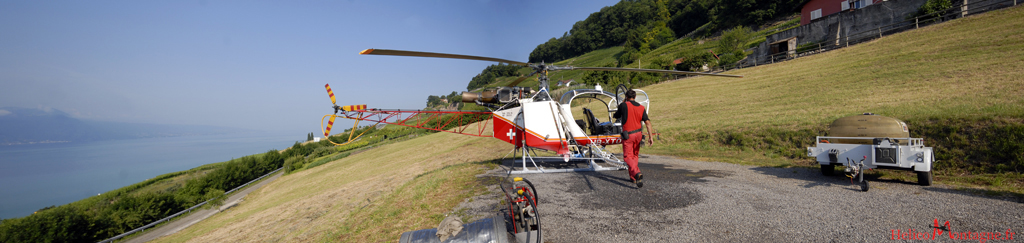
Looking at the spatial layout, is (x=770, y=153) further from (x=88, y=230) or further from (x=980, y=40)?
(x=88, y=230)

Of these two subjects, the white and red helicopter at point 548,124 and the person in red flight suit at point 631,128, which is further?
the white and red helicopter at point 548,124

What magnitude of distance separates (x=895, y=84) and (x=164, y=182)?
260ft

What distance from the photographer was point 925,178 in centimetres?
578

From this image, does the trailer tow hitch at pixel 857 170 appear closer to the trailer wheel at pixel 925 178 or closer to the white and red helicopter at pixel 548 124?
the trailer wheel at pixel 925 178

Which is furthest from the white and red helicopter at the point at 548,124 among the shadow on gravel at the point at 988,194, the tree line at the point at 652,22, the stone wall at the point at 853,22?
the tree line at the point at 652,22

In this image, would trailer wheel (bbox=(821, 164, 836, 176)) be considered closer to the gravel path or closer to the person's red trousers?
the gravel path

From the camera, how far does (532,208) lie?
377cm

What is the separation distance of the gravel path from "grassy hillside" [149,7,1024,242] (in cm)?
182

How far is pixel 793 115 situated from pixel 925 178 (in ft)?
35.8

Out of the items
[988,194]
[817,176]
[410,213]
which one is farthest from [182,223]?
[988,194]

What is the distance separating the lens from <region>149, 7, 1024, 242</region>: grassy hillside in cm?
727

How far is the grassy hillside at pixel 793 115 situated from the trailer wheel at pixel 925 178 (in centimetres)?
83

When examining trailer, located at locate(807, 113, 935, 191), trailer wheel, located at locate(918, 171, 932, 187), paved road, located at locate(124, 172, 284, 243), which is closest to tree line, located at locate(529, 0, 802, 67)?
trailer, located at locate(807, 113, 935, 191)

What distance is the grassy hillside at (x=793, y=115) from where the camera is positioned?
7266 millimetres
